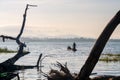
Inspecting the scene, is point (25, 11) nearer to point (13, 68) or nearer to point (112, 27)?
point (13, 68)

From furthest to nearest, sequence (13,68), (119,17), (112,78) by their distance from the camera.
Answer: (13,68) < (112,78) < (119,17)

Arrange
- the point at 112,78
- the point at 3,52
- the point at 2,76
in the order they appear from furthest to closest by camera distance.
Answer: the point at 3,52, the point at 2,76, the point at 112,78

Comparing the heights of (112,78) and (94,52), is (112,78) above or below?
below

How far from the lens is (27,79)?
3366 centimetres

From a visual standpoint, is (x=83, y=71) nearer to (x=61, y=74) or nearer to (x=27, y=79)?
(x=61, y=74)

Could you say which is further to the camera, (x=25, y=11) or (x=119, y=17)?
(x=25, y=11)

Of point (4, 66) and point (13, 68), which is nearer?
point (4, 66)

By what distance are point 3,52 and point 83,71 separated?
76763 millimetres

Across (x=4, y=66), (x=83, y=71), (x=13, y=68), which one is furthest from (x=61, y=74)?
(x=13, y=68)

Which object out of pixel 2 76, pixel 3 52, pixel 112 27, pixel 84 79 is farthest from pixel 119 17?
pixel 3 52

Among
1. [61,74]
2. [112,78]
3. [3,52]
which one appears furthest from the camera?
[3,52]

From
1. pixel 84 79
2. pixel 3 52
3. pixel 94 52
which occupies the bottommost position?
pixel 3 52

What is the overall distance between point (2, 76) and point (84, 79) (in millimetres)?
7667

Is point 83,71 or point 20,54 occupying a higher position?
point 83,71
